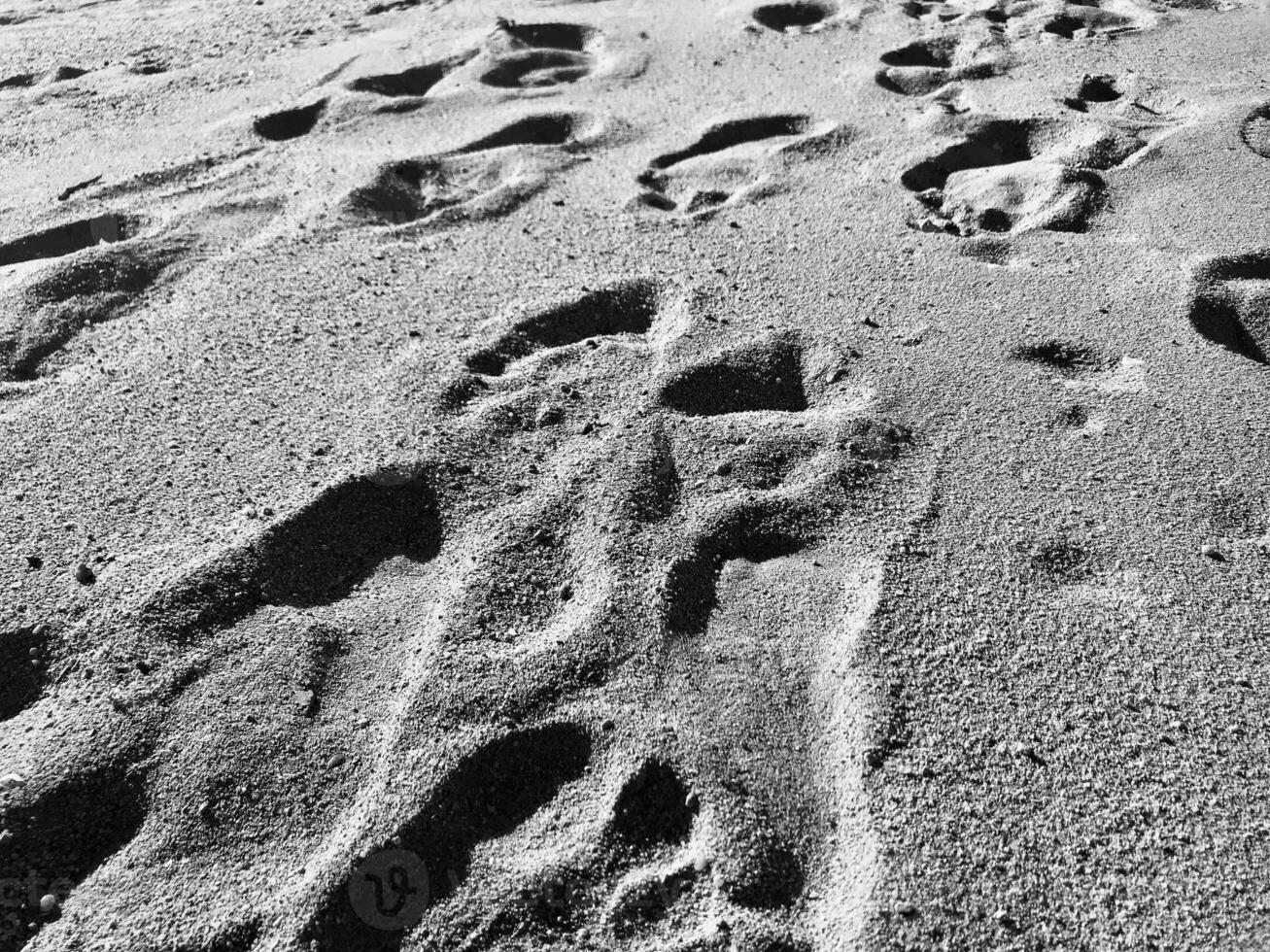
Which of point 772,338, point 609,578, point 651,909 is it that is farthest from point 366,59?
point 651,909

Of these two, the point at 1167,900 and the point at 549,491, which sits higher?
the point at 549,491

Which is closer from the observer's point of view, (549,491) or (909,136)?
(549,491)

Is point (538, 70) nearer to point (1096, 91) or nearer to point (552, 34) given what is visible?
point (552, 34)

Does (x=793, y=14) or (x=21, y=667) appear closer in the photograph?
(x=21, y=667)

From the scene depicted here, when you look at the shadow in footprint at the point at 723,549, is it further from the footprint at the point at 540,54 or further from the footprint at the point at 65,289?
the footprint at the point at 540,54

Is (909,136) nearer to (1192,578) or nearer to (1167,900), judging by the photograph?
(1192,578)

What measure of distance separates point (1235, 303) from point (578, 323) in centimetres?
120

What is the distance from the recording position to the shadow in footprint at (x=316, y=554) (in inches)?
58.4

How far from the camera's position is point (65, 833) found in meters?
1.25

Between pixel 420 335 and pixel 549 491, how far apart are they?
51 cm

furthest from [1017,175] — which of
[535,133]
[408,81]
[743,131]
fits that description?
[408,81]

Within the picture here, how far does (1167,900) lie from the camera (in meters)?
1.12

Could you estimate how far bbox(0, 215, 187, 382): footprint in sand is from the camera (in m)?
2.01

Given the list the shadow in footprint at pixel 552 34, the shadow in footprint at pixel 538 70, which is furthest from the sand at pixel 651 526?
the shadow in footprint at pixel 552 34
